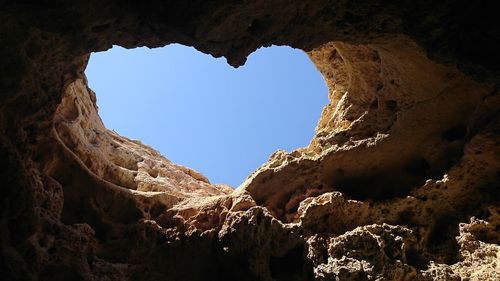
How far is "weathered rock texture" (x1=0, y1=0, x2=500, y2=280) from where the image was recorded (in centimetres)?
752

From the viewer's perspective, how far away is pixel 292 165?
36.3 ft

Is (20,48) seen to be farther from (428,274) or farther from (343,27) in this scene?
(428,274)

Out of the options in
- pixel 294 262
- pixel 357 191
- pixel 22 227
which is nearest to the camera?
pixel 22 227

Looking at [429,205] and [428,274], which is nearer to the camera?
[428,274]

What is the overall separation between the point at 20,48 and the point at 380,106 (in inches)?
300

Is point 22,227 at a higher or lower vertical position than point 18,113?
lower

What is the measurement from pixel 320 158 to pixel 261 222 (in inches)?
91.0

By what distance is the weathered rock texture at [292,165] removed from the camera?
7.52 metres

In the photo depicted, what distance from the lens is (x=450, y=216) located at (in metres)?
9.70

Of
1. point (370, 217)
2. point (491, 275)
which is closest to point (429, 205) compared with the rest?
point (370, 217)

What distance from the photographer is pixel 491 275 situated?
8.16 m

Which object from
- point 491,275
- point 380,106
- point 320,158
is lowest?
point 491,275

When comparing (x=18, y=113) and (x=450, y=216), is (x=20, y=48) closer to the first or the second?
(x=18, y=113)

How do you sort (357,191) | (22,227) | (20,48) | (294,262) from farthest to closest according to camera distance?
(357,191), (294,262), (22,227), (20,48)
